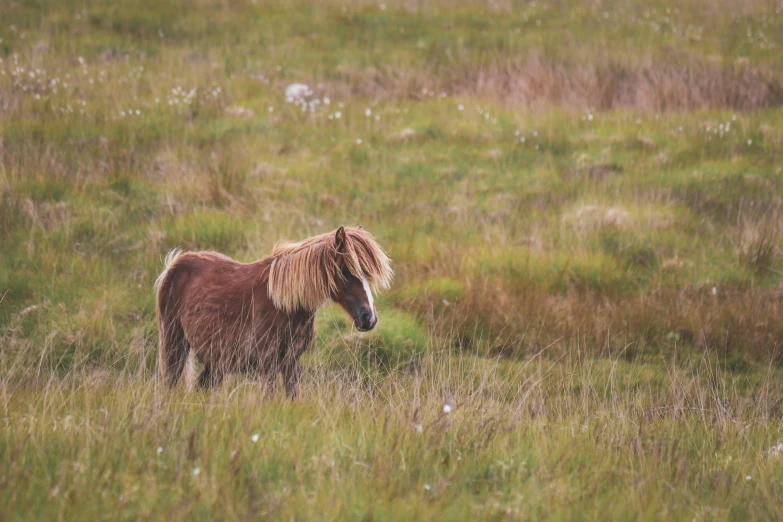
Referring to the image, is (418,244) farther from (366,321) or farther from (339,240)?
(366,321)

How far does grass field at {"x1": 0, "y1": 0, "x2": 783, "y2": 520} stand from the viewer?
12.4ft

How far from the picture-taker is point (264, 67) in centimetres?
1518

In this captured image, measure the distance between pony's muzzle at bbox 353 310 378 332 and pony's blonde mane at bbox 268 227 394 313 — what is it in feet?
0.82

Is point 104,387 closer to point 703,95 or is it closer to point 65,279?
point 65,279

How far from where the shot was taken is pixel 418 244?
29.2ft

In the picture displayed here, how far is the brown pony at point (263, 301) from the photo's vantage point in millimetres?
4973

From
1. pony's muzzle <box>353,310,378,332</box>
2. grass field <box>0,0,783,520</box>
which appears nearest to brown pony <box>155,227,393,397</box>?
pony's muzzle <box>353,310,378,332</box>

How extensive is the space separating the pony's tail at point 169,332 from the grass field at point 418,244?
0.22 meters

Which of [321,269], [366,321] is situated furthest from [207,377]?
[366,321]

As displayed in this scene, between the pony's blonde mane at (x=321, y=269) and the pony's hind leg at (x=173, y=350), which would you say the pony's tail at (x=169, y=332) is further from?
the pony's blonde mane at (x=321, y=269)

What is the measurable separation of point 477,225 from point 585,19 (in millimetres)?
11539

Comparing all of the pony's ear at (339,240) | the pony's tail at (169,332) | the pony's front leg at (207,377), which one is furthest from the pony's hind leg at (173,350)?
the pony's ear at (339,240)

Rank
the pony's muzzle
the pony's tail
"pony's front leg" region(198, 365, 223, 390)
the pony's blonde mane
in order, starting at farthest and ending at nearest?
the pony's tail < "pony's front leg" region(198, 365, 223, 390) < the pony's blonde mane < the pony's muzzle

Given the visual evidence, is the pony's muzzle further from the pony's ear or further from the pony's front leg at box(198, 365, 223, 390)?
the pony's front leg at box(198, 365, 223, 390)
